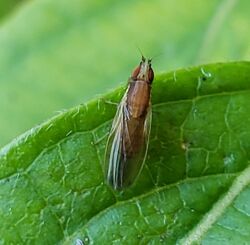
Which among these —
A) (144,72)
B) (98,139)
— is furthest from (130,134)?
(98,139)

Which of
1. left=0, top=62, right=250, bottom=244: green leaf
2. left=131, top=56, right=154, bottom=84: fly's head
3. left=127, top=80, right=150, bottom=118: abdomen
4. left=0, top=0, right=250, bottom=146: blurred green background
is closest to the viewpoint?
left=0, top=62, right=250, bottom=244: green leaf

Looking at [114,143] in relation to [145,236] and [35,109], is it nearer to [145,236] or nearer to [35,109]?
[145,236]

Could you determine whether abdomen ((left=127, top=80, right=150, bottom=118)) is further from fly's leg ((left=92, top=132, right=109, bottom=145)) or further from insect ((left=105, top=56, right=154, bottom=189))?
fly's leg ((left=92, top=132, right=109, bottom=145))

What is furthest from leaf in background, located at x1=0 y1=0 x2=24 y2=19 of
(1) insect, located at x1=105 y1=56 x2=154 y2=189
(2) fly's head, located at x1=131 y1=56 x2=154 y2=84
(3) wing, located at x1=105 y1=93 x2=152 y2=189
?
(3) wing, located at x1=105 y1=93 x2=152 y2=189

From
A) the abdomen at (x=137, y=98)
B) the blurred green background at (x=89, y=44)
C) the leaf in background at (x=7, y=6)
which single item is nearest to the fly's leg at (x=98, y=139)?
the abdomen at (x=137, y=98)

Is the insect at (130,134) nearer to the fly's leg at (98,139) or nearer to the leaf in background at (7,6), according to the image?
the fly's leg at (98,139)

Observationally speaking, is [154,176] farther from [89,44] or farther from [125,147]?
[89,44]

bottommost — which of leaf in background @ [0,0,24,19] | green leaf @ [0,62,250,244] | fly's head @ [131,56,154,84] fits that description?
green leaf @ [0,62,250,244]

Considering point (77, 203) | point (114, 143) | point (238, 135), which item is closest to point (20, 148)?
point (77, 203)
